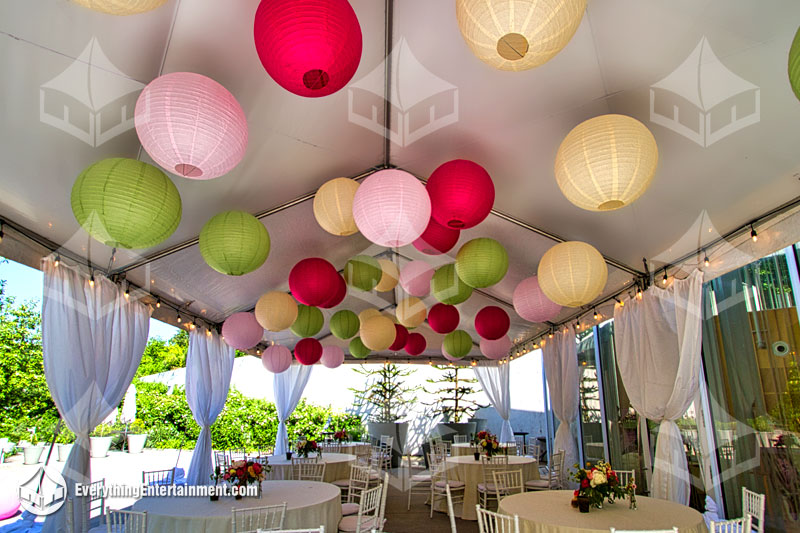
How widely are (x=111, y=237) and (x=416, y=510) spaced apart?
19.0 ft

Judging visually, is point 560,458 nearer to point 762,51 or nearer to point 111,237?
point 762,51

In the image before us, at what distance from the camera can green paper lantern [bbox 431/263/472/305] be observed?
14.1ft

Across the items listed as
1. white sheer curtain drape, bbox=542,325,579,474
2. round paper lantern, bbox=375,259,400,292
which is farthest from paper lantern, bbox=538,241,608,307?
white sheer curtain drape, bbox=542,325,579,474

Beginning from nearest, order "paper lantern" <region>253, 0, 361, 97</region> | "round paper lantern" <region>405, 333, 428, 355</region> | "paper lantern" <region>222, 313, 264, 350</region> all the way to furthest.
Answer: "paper lantern" <region>253, 0, 361, 97</region> → "paper lantern" <region>222, 313, 264, 350</region> → "round paper lantern" <region>405, 333, 428, 355</region>

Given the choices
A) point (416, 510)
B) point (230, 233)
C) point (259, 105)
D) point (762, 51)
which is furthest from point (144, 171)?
point (416, 510)

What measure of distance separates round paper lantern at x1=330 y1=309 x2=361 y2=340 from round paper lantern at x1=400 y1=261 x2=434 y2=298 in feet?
3.26

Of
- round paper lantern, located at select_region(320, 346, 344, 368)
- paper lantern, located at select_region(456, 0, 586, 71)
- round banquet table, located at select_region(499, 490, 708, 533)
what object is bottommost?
round banquet table, located at select_region(499, 490, 708, 533)

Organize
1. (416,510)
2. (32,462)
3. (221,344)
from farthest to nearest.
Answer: (32,462)
(221,344)
(416,510)

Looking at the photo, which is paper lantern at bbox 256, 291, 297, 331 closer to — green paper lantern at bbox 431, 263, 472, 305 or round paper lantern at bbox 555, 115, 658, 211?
green paper lantern at bbox 431, 263, 472, 305

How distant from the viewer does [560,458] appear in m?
6.78

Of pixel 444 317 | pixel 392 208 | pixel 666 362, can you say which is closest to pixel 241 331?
pixel 444 317

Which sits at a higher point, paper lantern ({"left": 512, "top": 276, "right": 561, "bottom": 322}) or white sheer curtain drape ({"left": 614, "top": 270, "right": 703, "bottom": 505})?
paper lantern ({"left": 512, "top": 276, "right": 561, "bottom": 322})

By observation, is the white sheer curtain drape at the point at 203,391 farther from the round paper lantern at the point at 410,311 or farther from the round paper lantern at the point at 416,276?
the round paper lantern at the point at 416,276

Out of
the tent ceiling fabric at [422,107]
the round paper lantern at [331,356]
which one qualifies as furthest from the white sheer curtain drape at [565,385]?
the round paper lantern at [331,356]
